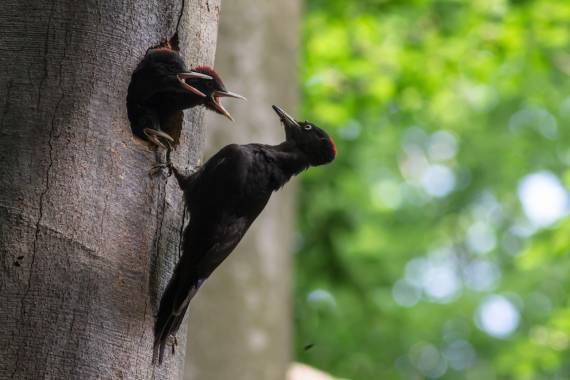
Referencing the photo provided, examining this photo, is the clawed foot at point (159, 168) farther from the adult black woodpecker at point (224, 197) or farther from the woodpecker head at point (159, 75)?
the woodpecker head at point (159, 75)

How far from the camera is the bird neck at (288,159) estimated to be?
137 inches

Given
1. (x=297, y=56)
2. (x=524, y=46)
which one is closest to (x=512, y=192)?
(x=524, y=46)

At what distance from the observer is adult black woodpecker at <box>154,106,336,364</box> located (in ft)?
8.80

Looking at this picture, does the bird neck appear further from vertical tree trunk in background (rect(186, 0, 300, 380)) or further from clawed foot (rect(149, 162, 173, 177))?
vertical tree trunk in background (rect(186, 0, 300, 380))

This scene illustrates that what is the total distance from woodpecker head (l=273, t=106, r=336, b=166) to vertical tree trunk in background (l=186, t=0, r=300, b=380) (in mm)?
2004

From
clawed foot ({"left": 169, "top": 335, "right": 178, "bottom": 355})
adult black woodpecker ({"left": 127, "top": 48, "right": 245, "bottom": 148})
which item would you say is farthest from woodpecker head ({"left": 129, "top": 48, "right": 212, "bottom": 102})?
clawed foot ({"left": 169, "top": 335, "right": 178, "bottom": 355})

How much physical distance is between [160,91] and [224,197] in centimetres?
46

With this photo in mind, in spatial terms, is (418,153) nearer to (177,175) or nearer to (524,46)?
(524,46)

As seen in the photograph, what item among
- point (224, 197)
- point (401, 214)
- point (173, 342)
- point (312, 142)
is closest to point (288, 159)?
point (312, 142)

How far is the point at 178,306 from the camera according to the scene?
2.64 m

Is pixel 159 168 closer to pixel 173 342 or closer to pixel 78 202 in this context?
pixel 78 202

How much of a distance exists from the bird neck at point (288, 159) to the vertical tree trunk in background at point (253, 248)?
81.6 inches

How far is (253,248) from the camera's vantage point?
5.80 m

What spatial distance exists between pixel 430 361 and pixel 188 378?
7034 millimetres
